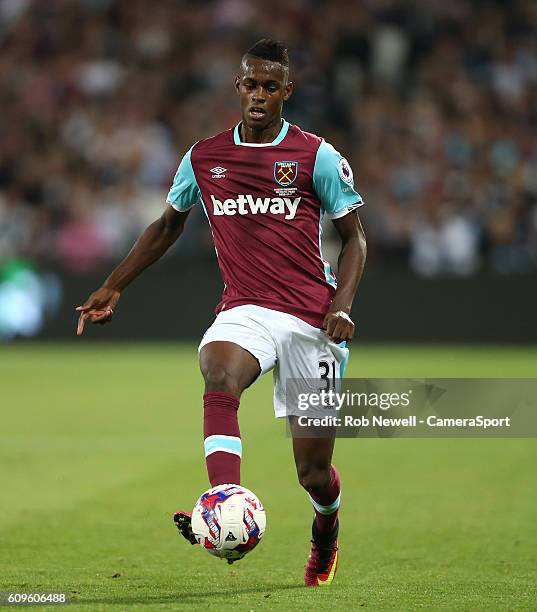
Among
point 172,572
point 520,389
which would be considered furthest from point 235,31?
point 172,572

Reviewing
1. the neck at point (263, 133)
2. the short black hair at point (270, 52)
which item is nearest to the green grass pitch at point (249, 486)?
the neck at point (263, 133)

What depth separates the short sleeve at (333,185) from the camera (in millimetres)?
5754

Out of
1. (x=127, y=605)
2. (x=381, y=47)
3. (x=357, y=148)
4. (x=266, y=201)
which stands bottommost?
(x=127, y=605)

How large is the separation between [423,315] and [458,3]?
561 centimetres

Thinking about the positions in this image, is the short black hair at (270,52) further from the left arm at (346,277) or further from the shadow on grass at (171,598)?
the shadow on grass at (171,598)

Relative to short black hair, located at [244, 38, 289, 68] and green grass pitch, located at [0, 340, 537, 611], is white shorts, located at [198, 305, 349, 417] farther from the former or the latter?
short black hair, located at [244, 38, 289, 68]

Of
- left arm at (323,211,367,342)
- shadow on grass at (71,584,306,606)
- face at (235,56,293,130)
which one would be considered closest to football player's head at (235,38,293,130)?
face at (235,56,293,130)

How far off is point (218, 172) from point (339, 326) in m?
0.96

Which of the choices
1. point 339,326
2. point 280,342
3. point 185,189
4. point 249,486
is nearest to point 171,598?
point 280,342

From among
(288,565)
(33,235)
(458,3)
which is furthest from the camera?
(458,3)

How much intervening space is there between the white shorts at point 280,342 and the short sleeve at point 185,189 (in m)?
0.61

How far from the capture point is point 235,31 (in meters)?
20.8

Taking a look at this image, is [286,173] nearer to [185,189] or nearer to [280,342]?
[185,189]

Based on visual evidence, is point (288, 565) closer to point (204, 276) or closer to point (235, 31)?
point (204, 276)
